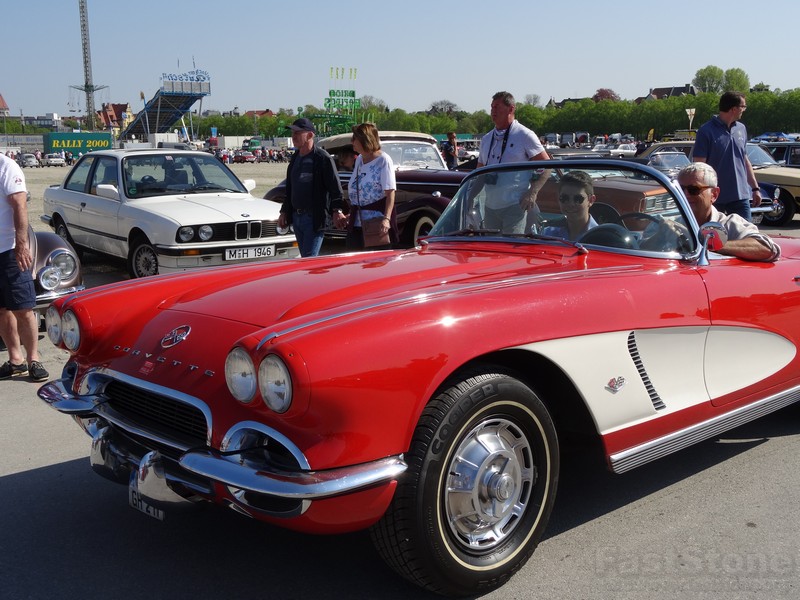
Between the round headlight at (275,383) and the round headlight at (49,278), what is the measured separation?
14.6 feet

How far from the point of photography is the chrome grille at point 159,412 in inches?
102

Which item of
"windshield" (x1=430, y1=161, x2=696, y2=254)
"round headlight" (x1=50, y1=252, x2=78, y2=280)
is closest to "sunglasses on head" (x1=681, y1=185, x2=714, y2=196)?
"windshield" (x1=430, y1=161, x2=696, y2=254)

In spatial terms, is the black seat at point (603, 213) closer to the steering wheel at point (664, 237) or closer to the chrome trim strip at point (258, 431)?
the steering wheel at point (664, 237)

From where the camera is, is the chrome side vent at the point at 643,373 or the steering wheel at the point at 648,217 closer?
the chrome side vent at the point at 643,373

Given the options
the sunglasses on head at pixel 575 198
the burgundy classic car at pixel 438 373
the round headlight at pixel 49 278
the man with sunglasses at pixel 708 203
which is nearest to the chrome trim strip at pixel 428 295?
the burgundy classic car at pixel 438 373

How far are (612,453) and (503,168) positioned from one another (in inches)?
67.2

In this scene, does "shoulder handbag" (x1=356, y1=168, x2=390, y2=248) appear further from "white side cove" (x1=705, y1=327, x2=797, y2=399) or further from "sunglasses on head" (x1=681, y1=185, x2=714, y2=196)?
"white side cove" (x1=705, y1=327, x2=797, y2=399)

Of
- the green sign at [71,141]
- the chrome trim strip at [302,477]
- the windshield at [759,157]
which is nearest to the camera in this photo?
the chrome trim strip at [302,477]

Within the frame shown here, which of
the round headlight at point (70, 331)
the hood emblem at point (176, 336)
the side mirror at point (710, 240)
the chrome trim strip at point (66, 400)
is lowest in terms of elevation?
the chrome trim strip at point (66, 400)

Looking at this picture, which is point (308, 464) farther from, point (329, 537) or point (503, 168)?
point (503, 168)

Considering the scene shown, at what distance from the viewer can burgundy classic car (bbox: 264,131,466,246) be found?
1006cm

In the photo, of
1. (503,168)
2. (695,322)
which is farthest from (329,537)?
(503,168)

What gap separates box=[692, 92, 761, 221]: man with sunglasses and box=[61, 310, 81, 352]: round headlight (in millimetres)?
4977

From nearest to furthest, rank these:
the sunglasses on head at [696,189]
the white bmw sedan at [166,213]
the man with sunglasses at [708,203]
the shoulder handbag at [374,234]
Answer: the man with sunglasses at [708,203] < the sunglasses on head at [696,189] < the shoulder handbag at [374,234] < the white bmw sedan at [166,213]
